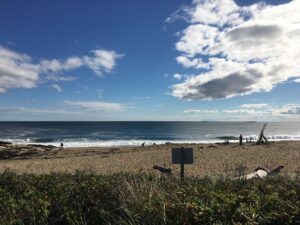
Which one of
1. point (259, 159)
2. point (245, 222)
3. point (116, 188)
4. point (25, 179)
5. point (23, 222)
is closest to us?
point (245, 222)

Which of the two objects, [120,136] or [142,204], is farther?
[120,136]

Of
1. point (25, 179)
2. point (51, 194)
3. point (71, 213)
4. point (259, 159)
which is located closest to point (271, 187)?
point (71, 213)

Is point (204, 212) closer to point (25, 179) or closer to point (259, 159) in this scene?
point (25, 179)

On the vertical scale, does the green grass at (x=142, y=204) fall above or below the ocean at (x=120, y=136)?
above

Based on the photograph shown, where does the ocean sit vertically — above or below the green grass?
below

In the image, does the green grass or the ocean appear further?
the ocean

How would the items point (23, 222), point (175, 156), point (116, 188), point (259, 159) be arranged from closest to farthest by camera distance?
point (23, 222) → point (116, 188) → point (175, 156) → point (259, 159)

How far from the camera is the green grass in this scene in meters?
4.18

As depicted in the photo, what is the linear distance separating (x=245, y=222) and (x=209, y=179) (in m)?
2.94

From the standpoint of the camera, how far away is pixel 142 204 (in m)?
4.68

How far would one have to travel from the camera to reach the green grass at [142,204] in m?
4.18

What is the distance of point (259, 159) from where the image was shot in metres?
21.5

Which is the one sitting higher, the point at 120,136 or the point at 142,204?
the point at 142,204

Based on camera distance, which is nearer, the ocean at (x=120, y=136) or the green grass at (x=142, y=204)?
the green grass at (x=142, y=204)
